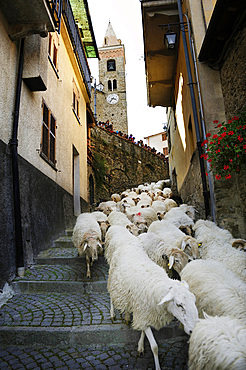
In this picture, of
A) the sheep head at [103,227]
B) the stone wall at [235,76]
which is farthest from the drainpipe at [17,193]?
the stone wall at [235,76]

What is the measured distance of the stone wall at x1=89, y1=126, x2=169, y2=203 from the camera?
2083 cm

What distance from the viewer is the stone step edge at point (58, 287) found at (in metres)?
4.45

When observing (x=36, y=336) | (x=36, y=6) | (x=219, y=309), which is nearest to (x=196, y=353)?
(x=219, y=309)

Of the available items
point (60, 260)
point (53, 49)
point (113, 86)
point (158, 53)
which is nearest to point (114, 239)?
point (60, 260)

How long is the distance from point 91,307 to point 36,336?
2.87ft

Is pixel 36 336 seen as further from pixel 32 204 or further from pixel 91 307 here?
pixel 32 204

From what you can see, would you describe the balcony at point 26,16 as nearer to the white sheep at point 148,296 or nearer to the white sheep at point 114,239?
the white sheep at point 114,239

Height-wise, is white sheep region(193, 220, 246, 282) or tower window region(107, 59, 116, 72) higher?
tower window region(107, 59, 116, 72)

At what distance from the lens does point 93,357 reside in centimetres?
294

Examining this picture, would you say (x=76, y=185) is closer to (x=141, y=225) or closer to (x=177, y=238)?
(x=141, y=225)

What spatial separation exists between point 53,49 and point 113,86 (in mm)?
38329

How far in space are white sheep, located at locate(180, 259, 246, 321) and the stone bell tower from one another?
124 ft

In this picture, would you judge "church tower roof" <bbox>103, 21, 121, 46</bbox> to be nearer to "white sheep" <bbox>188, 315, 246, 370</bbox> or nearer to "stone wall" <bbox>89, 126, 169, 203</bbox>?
"stone wall" <bbox>89, 126, 169, 203</bbox>

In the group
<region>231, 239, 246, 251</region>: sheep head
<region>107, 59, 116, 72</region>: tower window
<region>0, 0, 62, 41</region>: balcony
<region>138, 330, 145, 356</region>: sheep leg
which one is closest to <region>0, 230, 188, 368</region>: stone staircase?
<region>138, 330, 145, 356</region>: sheep leg
